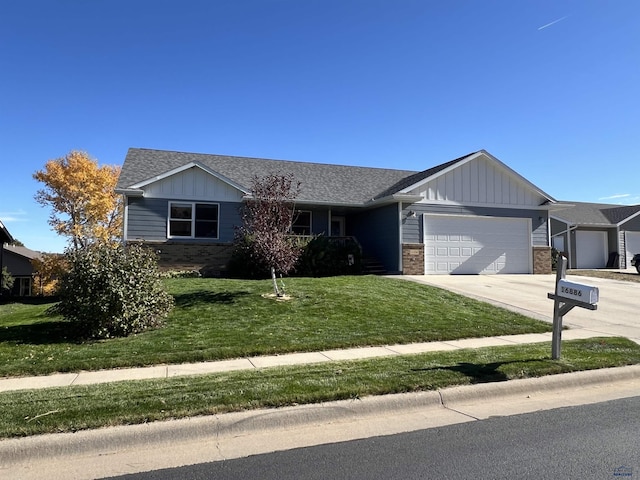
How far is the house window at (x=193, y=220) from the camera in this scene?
61.5 ft

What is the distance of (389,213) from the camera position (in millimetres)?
19875

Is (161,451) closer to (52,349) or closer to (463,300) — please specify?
(52,349)

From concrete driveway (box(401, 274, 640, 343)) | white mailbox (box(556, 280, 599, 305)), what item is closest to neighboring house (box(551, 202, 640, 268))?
concrete driveway (box(401, 274, 640, 343))

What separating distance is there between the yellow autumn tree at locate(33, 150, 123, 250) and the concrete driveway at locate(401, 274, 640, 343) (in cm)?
2233

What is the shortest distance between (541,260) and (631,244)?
13.5m

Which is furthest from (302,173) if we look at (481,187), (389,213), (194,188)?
(481,187)

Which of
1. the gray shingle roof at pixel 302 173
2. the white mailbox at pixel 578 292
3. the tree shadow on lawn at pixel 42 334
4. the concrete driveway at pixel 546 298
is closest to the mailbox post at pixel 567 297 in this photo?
the white mailbox at pixel 578 292

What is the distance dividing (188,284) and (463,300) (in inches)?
320

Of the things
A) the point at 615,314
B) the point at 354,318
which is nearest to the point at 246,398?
the point at 354,318

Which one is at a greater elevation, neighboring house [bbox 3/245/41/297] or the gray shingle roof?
the gray shingle roof

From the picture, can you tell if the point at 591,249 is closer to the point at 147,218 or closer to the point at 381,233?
the point at 381,233

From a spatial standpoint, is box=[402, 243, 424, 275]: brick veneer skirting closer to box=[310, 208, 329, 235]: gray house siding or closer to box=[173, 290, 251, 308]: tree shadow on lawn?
box=[310, 208, 329, 235]: gray house siding

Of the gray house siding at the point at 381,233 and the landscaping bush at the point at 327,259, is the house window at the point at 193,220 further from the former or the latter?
the gray house siding at the point at 381,233

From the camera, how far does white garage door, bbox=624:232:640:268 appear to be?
2986cm
